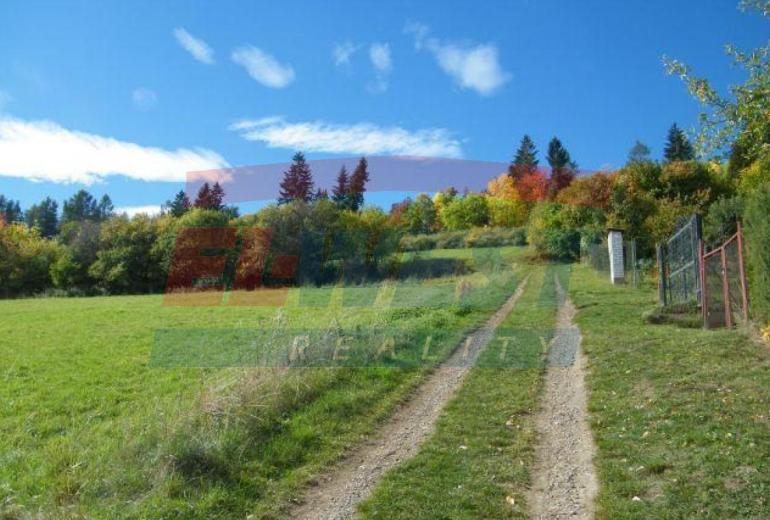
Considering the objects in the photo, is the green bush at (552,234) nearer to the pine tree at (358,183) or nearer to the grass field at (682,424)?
the pine tree at (358,183)

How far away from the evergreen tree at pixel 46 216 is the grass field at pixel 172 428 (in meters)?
124

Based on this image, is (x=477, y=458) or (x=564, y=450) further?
(x=564, y=450)

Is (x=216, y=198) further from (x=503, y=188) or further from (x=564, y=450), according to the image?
(x=564, y=450)

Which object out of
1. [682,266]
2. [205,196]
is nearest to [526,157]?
[205,196]

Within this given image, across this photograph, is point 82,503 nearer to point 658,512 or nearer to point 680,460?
point 658,512

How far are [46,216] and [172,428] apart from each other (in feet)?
454

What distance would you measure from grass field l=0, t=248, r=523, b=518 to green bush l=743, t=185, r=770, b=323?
5.76 metres

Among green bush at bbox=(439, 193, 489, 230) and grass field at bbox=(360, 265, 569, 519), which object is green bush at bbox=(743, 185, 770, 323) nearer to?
grass field at bbox=(360, 265, 569, 519)

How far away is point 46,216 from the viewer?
409ft

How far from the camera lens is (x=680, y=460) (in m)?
5.32

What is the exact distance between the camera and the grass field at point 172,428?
209 inches

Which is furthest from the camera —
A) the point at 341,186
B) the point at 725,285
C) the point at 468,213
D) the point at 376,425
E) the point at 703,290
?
the point at 341,186

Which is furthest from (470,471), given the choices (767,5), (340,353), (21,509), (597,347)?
(767,5)

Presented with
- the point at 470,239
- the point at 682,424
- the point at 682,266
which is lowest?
the point at 682,424
